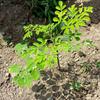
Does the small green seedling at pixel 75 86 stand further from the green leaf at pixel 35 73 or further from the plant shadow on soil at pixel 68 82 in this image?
the green leaf at pixel 35 73

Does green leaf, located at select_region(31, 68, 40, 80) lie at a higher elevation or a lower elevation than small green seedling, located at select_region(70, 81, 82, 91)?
higher

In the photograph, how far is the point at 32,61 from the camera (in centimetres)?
252

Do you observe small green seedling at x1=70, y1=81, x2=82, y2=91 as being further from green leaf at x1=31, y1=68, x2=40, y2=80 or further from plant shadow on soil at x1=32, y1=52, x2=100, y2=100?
green leaf at x1=31, y1=68, x2=40, y2=80

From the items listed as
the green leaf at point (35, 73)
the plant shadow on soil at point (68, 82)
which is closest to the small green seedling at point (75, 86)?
the plant shadow on soil at point (68, 82)

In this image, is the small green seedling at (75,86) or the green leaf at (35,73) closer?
the green leaf at (35,73)

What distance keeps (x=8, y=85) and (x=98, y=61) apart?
3.22ft

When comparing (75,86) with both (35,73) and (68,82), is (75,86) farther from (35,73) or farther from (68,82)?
(35,73)

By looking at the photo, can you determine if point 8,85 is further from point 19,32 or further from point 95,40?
point 95,40

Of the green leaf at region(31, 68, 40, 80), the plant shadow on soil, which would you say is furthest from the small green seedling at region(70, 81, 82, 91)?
the green leaf at region(31, 68, 40, 80)

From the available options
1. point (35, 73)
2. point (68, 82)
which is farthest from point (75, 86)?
point (35, 73)

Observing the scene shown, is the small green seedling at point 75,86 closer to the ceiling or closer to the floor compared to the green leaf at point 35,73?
closer to the floor

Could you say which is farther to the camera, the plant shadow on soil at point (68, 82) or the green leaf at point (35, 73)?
the plant shadow on soil at point (68, 82)

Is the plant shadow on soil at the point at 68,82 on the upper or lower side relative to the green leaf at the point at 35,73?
lower

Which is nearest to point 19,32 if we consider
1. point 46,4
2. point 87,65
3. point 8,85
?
point 46,4
